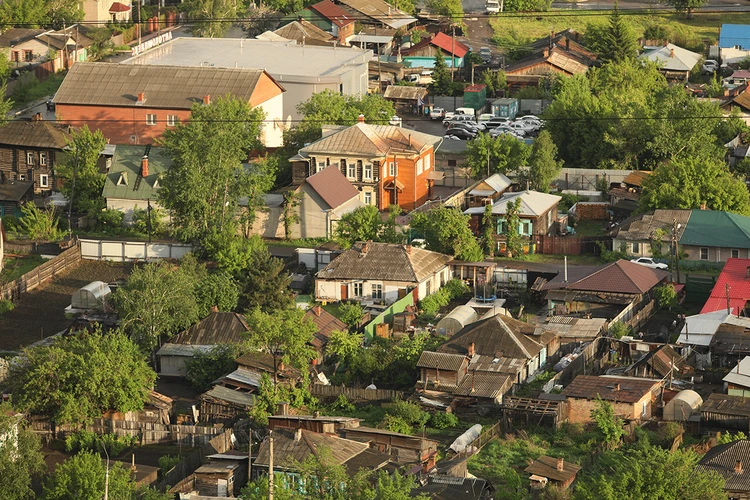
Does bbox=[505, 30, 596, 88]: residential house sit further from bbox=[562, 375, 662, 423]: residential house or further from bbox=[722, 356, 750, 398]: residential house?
bbox=[562, 375, 662, 423]: residential house

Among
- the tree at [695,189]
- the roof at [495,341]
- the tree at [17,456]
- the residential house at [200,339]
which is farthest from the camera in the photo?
the tree at [695,189]

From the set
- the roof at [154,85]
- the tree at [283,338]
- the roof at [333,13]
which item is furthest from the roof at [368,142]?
the roof at [333,13]

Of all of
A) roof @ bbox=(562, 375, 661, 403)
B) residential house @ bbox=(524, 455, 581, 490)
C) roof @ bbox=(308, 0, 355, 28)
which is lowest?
residential house @ bbox=(524, 455, 581, 490)

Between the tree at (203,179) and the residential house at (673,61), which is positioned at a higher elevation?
the residential house at (673,61)

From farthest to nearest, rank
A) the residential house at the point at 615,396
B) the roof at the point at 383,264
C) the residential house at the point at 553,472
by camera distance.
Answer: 1. the roof at the point at 383,264
2. the residential house at the point at 615,396
3. the residential house at the point at 553,472

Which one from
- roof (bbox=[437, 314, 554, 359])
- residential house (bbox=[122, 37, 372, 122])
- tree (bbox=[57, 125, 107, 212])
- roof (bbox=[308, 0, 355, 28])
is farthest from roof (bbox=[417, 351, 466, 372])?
roof (bbox=[308, 0, 355, 28])

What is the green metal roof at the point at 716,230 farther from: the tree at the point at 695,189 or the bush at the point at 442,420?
the bush at the point at 442,420

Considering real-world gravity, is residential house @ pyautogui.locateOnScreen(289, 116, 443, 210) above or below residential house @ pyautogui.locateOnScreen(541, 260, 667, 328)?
above

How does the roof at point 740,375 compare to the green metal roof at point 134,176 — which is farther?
the green metal roof at point 134,176
